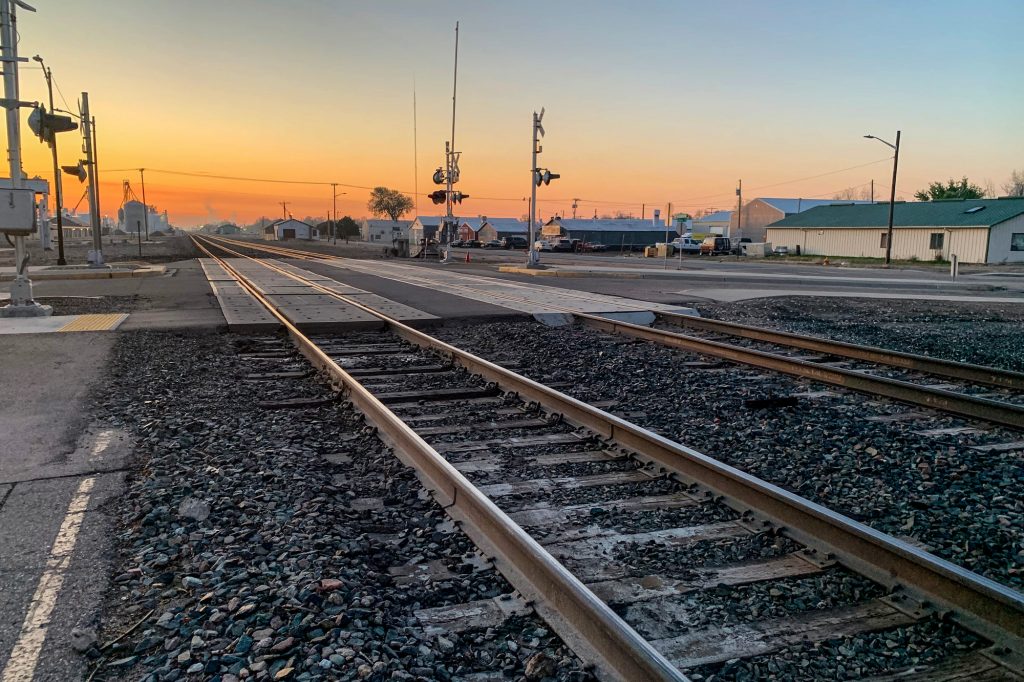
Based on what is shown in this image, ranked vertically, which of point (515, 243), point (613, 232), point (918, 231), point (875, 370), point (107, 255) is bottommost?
point (875, 370)

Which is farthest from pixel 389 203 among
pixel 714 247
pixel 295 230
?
pixel 714 247

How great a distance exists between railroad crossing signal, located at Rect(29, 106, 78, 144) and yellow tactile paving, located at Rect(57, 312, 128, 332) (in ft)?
14.3

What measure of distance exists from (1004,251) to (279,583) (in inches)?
2445

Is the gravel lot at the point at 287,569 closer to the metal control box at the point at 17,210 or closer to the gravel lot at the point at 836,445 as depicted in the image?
the gravel lot at the point at 836,445

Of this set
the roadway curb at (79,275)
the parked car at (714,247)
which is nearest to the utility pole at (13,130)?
the roadway curb at (79,275)

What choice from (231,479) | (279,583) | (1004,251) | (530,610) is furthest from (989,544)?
(1004,251)

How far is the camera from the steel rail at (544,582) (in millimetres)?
3162

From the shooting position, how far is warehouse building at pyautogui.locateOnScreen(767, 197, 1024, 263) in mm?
53969

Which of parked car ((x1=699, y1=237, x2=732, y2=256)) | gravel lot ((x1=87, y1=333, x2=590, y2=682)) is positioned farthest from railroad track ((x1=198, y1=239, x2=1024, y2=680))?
parked car ((x1=699, y1=237, x2=732, y2=256))

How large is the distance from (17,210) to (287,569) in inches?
539

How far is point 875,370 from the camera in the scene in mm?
10766

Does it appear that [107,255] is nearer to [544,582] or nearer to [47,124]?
[47,124]

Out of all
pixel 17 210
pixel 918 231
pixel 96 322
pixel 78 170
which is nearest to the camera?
pixel 17 210

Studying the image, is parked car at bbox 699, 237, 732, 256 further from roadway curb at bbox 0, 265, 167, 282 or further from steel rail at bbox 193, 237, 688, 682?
steel rail at bbox 193, 237, 688, 682
